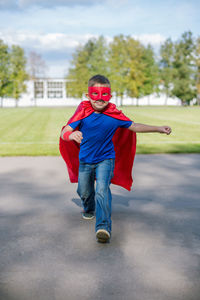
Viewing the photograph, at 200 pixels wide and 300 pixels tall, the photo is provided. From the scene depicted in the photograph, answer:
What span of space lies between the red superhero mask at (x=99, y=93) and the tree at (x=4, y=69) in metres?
67.6

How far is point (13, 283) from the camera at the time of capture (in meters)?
2.97

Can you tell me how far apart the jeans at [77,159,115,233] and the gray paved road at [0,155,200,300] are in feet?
0.81

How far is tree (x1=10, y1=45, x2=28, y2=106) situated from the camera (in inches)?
2835

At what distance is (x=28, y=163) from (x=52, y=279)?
5.72 m

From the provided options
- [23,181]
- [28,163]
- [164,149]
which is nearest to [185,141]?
[164,149]

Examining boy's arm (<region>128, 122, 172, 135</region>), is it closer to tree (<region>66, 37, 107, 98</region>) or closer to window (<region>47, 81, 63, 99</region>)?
tree (<region>66, 37, 107, 98</region>)

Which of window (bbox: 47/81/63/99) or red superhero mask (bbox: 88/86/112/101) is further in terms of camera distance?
window (bbox: 47/81/63/99)

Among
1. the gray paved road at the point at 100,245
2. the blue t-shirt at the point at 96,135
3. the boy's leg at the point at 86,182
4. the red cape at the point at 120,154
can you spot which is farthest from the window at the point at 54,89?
the blue t-shirt at the point at 96,135

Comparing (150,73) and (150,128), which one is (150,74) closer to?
(150,73)

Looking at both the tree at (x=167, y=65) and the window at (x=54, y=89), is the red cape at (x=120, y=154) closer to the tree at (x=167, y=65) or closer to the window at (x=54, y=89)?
the tree at (x=167, y=65)

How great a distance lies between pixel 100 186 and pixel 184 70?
73405 millimetres

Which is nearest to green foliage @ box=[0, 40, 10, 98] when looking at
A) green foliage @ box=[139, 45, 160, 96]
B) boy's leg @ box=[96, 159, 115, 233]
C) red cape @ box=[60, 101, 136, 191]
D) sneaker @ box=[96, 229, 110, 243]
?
green foliage @ box=[139, 45, 160, 96]

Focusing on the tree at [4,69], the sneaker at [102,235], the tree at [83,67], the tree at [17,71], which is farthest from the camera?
the tree at [17,71]

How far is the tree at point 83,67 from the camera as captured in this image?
62375mm
